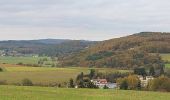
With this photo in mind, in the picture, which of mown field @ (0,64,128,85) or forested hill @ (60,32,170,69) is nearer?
mown field @ (0,64,128,85)

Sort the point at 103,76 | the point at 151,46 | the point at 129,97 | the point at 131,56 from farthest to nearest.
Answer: the point at 151,46 → the point at 131,56 → the point at 103,76 → the point at 129,97

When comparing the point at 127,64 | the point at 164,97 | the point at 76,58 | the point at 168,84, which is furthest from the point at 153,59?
the point at 164,97

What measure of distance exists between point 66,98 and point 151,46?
461 feet

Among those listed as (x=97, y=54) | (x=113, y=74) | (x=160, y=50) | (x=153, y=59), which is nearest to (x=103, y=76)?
(x=113, y=74)

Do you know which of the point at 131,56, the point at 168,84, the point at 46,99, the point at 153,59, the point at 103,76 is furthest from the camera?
the point at 131,56

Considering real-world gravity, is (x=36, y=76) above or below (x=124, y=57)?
below

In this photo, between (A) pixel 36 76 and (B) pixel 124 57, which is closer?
(A) pixel 36 76

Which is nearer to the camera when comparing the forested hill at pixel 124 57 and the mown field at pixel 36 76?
the mown field at pixel 36 76

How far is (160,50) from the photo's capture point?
15238 cm

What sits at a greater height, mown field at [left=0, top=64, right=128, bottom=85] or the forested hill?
the forested hill

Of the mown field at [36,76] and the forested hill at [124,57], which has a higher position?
the forested hill at [124,57]

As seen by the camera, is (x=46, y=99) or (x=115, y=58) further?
(x=115, y=58)

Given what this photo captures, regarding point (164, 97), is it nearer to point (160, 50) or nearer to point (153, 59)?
point (153, 59)

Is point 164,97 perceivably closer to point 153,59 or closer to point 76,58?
point 153,59
